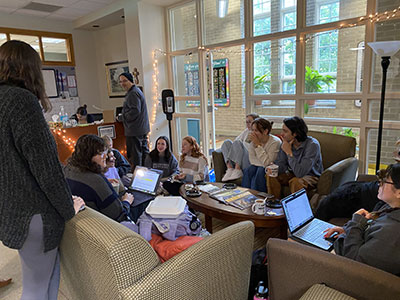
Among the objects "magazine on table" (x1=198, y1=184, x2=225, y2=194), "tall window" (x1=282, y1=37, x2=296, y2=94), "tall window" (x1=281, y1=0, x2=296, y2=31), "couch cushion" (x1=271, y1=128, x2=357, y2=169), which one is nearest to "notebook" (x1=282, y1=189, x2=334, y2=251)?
"magazine on table" (x1=198, y1=184, x2=225, y2=194)

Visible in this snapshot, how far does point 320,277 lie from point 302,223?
2.22 ft

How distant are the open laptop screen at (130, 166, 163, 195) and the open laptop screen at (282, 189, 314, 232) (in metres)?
1.32

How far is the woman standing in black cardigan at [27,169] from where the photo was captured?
3.66 ft

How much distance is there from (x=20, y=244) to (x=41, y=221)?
0.12m

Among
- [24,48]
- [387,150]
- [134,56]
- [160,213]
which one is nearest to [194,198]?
[160,213]

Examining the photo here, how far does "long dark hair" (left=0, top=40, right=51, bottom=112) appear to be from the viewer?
1.18 meters

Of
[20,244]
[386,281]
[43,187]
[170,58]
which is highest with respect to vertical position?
[170,58]

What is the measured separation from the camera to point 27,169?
1.16 metres

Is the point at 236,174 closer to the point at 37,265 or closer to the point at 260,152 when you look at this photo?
the point at 260,152

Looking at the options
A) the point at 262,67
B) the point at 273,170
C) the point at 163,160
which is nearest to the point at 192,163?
the point at 163,160

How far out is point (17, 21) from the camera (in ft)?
17.7

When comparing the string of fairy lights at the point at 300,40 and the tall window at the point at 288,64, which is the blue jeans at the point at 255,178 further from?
the string of fairy lights at the point at 300,40

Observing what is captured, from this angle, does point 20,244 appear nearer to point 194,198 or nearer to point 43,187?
point 43,187

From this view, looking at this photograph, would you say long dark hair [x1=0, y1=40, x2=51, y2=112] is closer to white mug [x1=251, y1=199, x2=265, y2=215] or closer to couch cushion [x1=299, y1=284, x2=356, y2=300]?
couch cushion [x1=299, y1=284, x2=356, y2=300]
